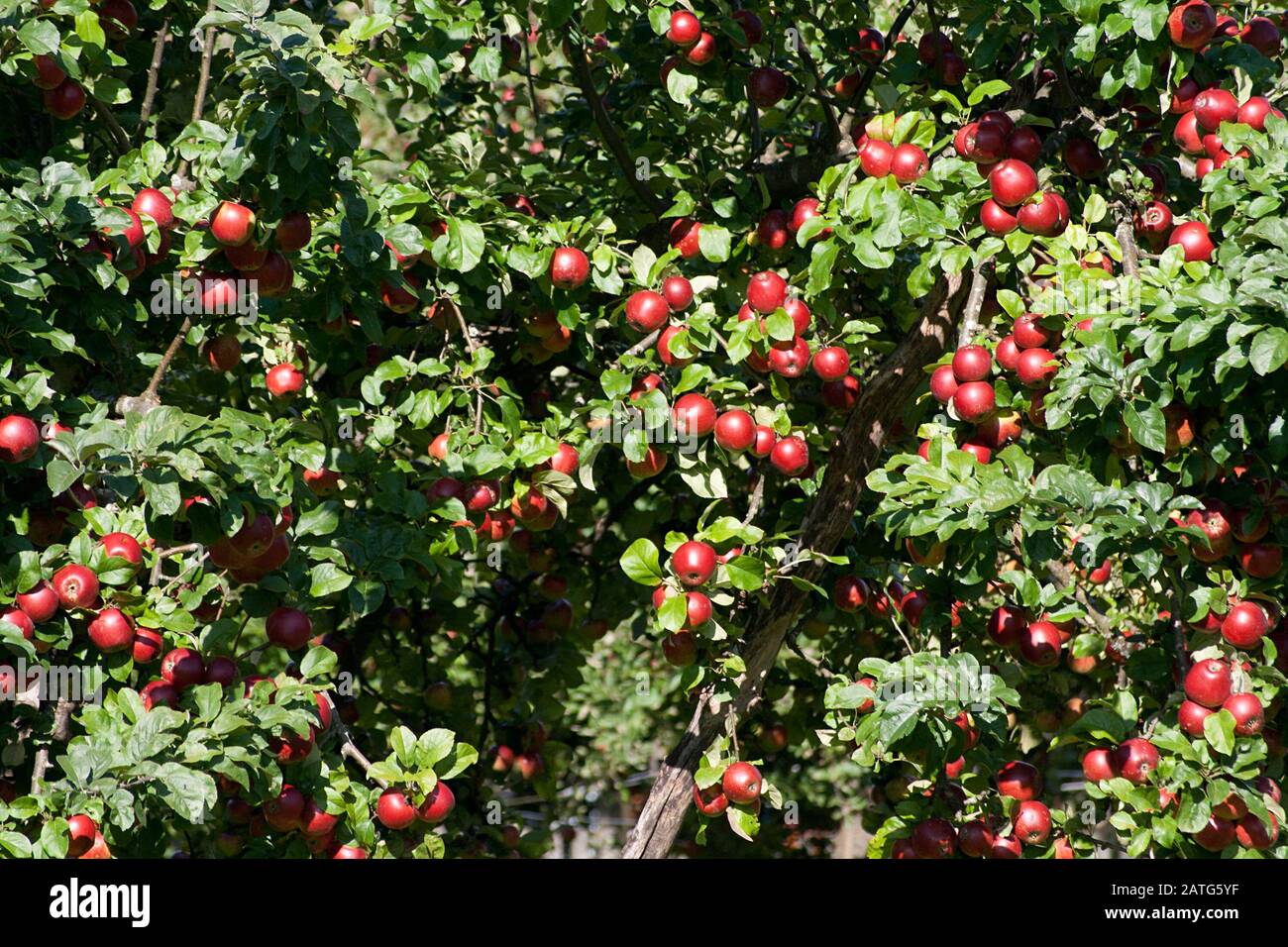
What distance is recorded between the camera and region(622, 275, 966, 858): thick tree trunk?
3555mm

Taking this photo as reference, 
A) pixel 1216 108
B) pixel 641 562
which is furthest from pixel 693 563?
pixel 1216 108

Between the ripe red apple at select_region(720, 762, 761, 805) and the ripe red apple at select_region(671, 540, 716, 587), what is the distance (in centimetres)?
48

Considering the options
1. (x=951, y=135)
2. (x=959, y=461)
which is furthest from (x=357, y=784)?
(x=951, y=135)

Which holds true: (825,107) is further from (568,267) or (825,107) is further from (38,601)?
(38,601)

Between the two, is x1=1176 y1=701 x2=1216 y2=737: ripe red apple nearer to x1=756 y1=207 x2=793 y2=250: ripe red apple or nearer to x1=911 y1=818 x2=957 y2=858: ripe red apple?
x1=911 y1=818 x2=957 y2=858: ripe red apple

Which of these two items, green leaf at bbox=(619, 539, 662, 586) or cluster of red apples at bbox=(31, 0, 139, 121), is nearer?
cluster of red apples at bbox=(31, 0, 139, 121)

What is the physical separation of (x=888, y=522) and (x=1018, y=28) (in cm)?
116

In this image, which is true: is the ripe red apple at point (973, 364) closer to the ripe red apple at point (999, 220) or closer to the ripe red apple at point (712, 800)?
the ripe red apple at point (999, 220)

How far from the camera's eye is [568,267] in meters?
3.39

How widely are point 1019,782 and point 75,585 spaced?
2111mm

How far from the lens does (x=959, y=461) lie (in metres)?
2.80

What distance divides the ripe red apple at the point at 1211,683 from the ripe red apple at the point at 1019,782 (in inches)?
23.1

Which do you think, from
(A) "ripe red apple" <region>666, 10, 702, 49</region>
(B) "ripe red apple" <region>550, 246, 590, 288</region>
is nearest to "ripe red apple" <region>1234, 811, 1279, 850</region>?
(B) "ripe red apple" <region>550, 246, 590, 288</region>
